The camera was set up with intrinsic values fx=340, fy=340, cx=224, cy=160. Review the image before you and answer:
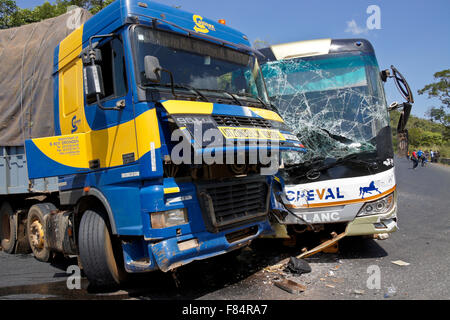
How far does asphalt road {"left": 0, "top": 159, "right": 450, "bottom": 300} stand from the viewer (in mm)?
3949

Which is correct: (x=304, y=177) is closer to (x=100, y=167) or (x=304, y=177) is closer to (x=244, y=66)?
(x=244, y=66)

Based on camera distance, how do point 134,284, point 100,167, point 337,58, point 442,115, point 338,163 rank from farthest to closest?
point 442,115, point 337,58, point 338,163, point 134,284, point 100,167

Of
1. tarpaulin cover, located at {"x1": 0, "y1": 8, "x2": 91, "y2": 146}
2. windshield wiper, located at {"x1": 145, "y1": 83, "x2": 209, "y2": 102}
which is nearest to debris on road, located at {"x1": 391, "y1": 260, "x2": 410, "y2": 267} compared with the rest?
windshield wiper, located at {"x1": 145, "y1": 83, "x2": 209, "y2": 102}

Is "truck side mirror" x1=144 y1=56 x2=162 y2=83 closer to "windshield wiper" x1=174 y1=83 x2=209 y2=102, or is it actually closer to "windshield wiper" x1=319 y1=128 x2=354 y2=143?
"windshield wiper" x1=174 y1=83 x2=209 y2=102

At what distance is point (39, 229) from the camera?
539cm

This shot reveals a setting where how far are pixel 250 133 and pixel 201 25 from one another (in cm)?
160

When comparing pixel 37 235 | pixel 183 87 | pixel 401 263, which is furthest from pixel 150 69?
pixel 401 263

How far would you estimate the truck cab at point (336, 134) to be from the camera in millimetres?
4738

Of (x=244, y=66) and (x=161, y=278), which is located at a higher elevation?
(x=244, y=66)

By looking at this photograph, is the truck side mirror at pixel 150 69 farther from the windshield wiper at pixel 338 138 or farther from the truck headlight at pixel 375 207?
the truck headlight at pixel 375 207

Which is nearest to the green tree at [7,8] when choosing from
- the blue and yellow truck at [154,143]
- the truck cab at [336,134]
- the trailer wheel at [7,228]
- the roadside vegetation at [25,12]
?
the roadside vegetation at [25,12]

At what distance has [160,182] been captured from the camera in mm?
3389

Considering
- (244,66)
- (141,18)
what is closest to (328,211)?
(244,66)

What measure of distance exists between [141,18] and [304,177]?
9.94 feet
